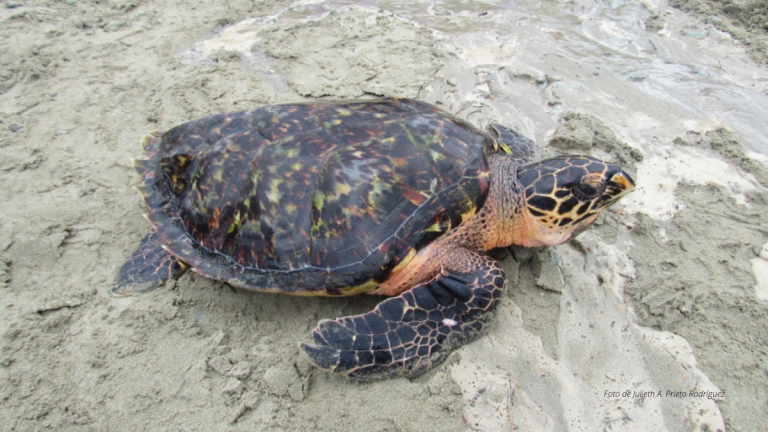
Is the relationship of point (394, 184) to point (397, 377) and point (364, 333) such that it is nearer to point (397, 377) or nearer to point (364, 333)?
point (364, 333)

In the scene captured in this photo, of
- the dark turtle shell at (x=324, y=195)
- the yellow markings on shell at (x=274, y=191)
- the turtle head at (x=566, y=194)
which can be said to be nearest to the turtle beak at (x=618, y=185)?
the turtle head at (x=566, y=194)

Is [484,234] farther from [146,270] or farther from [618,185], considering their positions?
[146,270]

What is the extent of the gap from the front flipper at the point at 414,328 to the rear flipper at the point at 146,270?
3.49 ft

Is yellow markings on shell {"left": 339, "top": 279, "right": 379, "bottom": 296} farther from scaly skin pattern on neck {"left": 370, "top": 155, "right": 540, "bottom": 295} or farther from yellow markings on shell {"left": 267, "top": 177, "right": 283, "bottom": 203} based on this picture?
yellow markings on shell {"left": 267, "top": 177, "right": 283, "bottom": 203}

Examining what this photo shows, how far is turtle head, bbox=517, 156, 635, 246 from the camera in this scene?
2.11 meters

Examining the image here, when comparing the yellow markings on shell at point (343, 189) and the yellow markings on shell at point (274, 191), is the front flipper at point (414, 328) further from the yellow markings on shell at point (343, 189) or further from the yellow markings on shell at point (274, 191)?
the yellow markings on shell at point (274, 191)

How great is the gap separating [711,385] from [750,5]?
514 cm

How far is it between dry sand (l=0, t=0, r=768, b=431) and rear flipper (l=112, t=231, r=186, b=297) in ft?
0.28

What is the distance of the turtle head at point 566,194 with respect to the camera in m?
2.11

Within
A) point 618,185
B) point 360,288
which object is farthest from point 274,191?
point 618,185

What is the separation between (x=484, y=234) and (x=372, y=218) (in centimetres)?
68

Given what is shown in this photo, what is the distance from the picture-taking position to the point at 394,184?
6.69 ft

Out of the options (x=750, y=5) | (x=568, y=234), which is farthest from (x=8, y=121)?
(x=750, y=5)

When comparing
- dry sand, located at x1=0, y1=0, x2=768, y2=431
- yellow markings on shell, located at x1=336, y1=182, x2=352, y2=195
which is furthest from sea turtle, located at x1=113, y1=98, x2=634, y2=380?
dry sand, located at x1=0, y1=0, x2=768, y2=431
